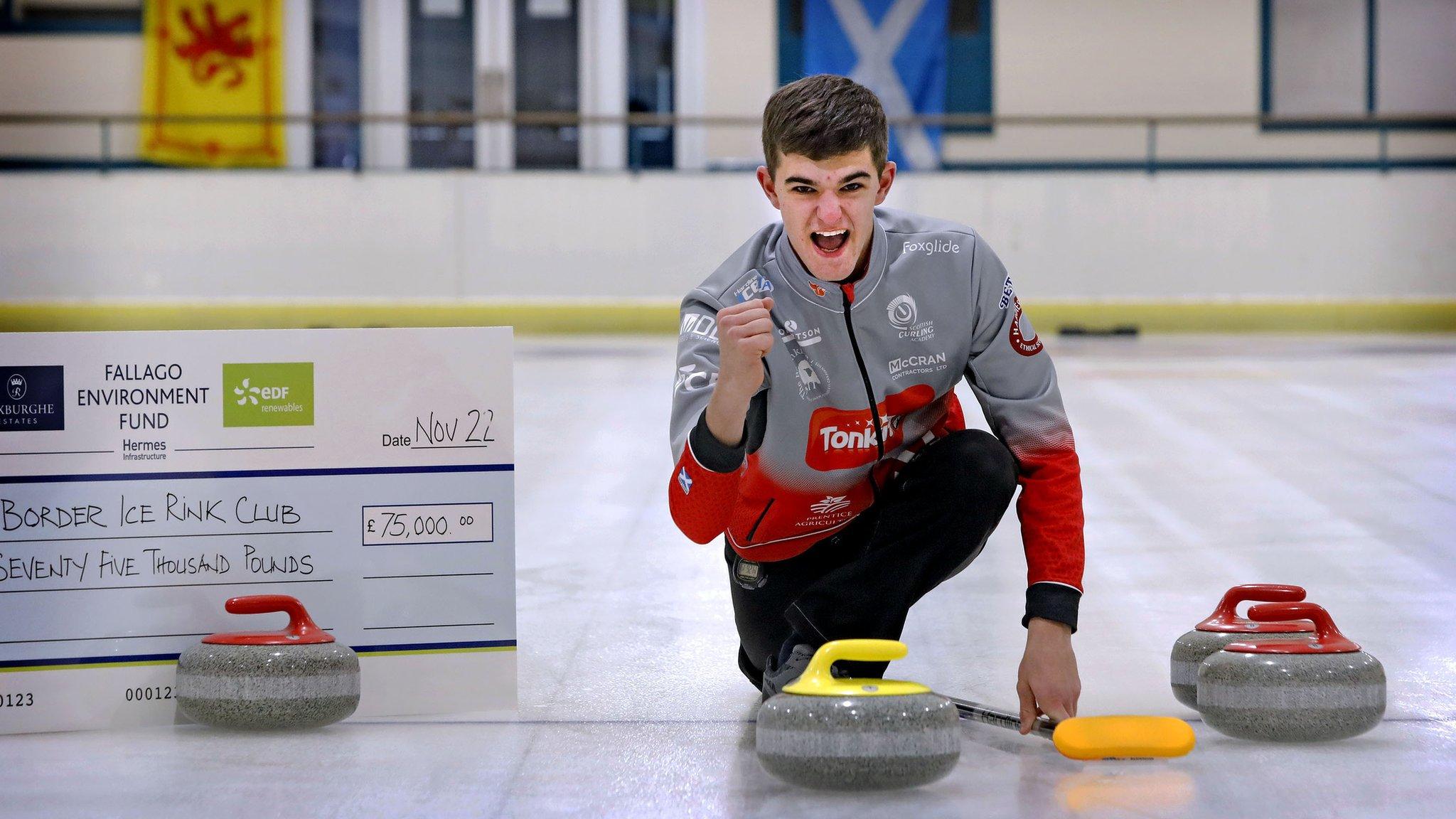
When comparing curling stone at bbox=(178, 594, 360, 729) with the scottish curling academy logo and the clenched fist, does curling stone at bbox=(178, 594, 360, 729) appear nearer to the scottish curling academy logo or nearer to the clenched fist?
the clenched fist

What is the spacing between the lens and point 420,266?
9984 millimetres

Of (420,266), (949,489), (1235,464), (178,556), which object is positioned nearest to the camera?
(949,489)

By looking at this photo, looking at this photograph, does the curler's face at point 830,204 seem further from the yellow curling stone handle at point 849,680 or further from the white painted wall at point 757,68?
the white painted wall at point 757,68

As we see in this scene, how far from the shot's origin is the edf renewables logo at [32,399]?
5.39 ft

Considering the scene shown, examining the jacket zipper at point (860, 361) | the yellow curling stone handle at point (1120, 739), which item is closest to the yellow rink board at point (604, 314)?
the jacket zipper at point (860, 361)

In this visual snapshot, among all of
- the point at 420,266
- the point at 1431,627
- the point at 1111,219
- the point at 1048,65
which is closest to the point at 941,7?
the point at 1048,65

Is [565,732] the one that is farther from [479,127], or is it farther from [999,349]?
[479,127]

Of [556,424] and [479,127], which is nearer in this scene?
[556,424]

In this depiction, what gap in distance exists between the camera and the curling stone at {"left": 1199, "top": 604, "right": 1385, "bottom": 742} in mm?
1492

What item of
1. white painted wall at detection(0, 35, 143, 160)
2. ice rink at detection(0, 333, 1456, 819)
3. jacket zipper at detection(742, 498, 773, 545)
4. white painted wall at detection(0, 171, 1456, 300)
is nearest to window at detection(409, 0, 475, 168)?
white painted wall at detection(0, 171, 1456, 300)

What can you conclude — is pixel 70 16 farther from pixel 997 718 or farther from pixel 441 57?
pixel 997 718

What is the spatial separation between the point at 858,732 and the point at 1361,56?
11.1 metres

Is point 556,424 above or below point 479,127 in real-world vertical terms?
below

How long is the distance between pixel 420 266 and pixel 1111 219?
480 centimetres
